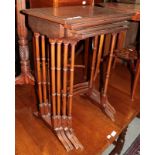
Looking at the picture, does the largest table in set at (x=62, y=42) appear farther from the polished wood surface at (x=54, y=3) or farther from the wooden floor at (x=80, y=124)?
the polished wood surface at (x=54, y=3)

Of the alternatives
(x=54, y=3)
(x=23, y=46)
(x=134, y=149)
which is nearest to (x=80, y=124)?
(x=134, y=149)

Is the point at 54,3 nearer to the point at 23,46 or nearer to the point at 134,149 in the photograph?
the point at 23,46

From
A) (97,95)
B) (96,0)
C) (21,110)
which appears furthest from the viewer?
(96,0)

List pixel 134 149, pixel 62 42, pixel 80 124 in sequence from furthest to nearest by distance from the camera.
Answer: pixel 134 149 → pixel 80 124 → pixel 62 42

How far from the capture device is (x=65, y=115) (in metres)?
1.28

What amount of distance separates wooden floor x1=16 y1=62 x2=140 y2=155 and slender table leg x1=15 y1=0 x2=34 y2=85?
17 cm

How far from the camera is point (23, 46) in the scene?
5.01 feet

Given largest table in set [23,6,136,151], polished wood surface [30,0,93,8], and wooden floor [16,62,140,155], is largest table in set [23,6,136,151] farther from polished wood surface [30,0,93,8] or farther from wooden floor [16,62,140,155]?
polished wood surface [30,0,93,8]

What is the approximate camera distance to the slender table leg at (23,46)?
4.53 feet

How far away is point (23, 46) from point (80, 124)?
755 mm

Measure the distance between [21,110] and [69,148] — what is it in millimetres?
536
